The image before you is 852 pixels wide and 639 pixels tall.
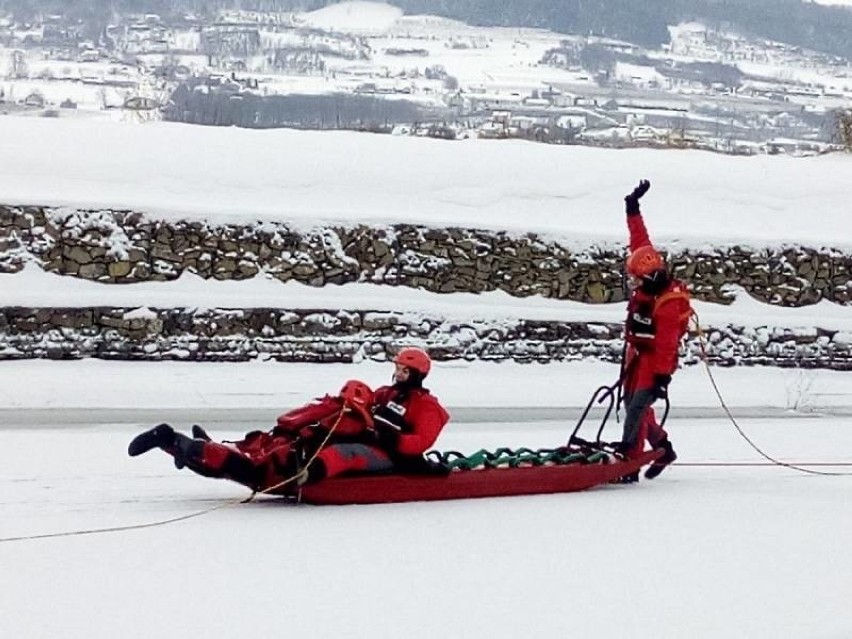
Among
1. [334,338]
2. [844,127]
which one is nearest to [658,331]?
[334,338]

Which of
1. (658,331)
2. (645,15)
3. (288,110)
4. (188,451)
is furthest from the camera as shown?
(645,15)

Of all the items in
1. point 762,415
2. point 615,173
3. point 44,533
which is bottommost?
point 762,415

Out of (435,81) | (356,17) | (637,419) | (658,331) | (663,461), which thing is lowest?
(663,461)

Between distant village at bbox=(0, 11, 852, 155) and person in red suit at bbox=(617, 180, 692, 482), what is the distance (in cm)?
1313

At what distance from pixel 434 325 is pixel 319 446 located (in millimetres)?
8824

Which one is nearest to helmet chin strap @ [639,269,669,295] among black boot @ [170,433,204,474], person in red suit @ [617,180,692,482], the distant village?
person in red suit @ [617,180,692,482]

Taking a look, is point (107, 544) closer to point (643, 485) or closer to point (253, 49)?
point (643, 485)

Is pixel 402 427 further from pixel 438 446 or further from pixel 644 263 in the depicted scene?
pixel 438 446

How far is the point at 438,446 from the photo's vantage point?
12.1m

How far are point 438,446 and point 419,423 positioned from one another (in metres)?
3.18

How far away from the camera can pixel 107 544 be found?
7664 millimetres

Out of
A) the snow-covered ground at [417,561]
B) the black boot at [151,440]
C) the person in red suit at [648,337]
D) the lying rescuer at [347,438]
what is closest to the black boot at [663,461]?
the person in red suit at [648,337]

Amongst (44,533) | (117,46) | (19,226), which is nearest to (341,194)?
(19,226)

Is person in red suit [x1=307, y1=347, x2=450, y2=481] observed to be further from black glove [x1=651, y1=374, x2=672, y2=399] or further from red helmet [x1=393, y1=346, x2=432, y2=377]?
black glove [x1=651, y1=374, x2=672, y2=399]
